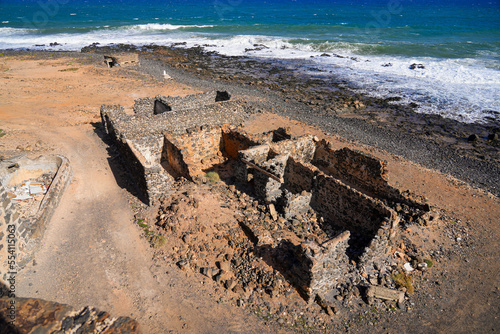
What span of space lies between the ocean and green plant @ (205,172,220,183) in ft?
70.5

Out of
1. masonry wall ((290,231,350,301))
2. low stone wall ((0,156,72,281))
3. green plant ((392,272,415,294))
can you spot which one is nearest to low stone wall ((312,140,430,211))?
green plant ((392,272,415,294))

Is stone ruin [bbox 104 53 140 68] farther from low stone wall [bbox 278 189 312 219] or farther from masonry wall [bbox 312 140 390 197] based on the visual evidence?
low stone wall [bbox 278 189 312 219]

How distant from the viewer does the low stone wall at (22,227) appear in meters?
7.64

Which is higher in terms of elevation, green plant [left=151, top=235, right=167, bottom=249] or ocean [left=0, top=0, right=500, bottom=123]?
ocean [left=0, top=0, right=500, bottom=123]

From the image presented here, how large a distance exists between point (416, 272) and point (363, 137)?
42.9 feet

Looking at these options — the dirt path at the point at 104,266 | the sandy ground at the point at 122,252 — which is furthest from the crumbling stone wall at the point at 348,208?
the dirt path at the point at 104,266

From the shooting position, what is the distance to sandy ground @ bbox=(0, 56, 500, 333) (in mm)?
8289

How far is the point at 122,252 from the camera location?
9898mm

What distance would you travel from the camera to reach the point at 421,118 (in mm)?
25156

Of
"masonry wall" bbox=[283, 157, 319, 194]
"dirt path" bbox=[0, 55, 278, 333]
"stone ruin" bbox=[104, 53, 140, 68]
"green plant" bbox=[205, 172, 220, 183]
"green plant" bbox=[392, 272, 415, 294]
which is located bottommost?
"green plant" bbox=[392, 272, 415, 294]

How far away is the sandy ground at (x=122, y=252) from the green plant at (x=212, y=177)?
3.40m

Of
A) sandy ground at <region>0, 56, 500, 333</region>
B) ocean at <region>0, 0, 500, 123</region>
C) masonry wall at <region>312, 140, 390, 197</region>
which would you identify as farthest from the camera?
ocean at <region>0, 0, 500, 123</region>

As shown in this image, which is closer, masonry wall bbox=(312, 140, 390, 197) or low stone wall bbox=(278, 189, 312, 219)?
low stone wall bbox=(278, 189, 312, 219)

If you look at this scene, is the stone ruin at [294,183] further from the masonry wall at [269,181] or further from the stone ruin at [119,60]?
the stone ruin at [119,60]
